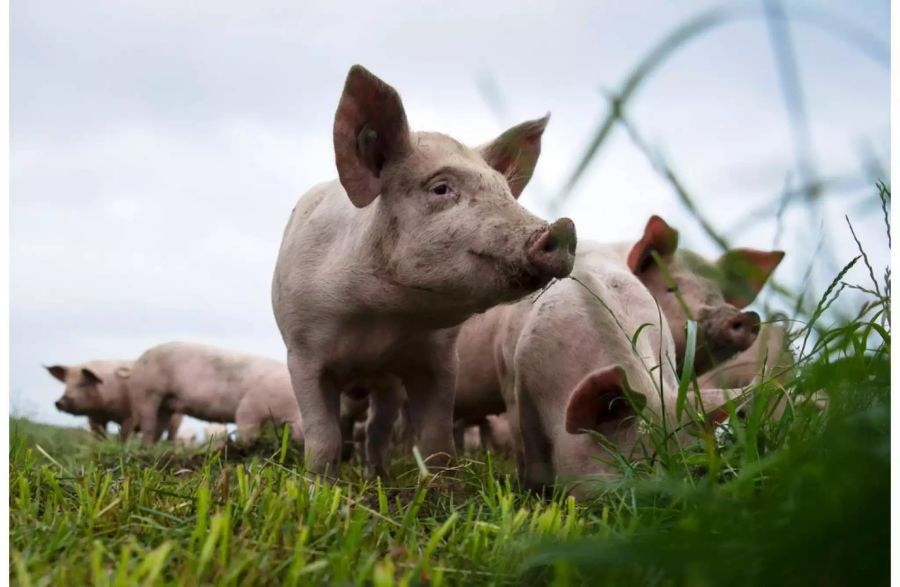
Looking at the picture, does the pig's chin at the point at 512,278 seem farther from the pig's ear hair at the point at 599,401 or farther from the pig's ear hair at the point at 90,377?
the pig's ear hair at the point at 90,377

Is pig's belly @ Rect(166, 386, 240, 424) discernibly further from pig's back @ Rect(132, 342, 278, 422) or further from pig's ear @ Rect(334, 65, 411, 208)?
pig's ear @ Rect(334, 65, 411, 208)

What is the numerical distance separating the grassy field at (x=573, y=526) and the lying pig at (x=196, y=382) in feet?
21.0

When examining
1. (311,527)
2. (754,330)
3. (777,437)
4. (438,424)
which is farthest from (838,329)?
(754,330)

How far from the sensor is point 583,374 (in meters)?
3.56

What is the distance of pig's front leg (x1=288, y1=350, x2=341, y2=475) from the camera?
349 centimetres

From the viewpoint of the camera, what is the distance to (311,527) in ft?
6.64

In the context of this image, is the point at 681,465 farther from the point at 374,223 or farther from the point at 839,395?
the point at 374,223

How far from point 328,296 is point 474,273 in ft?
2.43

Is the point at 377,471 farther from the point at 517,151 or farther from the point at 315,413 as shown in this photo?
the point at 517,151

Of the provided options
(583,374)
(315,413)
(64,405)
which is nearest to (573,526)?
(583,374)

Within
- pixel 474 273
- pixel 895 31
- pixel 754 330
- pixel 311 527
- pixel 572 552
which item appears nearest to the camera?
pixel 572 552

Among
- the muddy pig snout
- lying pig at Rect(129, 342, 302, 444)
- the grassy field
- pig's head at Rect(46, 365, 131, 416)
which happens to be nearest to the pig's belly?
lying pig at Rect(129, 342, 302, 444)

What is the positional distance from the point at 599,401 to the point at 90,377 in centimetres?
981

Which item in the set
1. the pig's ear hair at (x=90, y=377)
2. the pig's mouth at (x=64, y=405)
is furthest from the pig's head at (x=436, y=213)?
the pig's mouth at (x=64, y=405)
